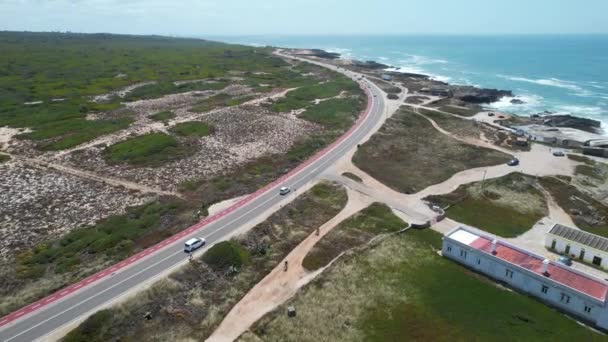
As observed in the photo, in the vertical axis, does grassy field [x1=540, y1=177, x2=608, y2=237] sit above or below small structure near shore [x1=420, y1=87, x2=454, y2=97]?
below

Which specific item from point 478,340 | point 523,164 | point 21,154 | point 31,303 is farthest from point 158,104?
point 478,340

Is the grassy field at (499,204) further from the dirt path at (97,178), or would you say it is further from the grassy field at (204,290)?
the dirt path at (97,178)

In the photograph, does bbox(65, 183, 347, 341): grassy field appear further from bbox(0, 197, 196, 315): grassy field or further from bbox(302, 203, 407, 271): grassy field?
bbox(0, 197, 196, 315): grassy field

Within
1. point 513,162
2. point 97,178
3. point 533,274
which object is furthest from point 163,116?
point 533,274

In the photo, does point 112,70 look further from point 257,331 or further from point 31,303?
point 257,331

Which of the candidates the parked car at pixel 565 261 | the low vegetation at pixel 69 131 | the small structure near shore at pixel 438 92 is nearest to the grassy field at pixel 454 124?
the small structure near shore at pixel 438 92

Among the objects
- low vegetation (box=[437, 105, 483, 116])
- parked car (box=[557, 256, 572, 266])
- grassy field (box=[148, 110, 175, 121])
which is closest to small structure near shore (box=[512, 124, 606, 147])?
low vegetation (box=[437, 105, 483, 116])
